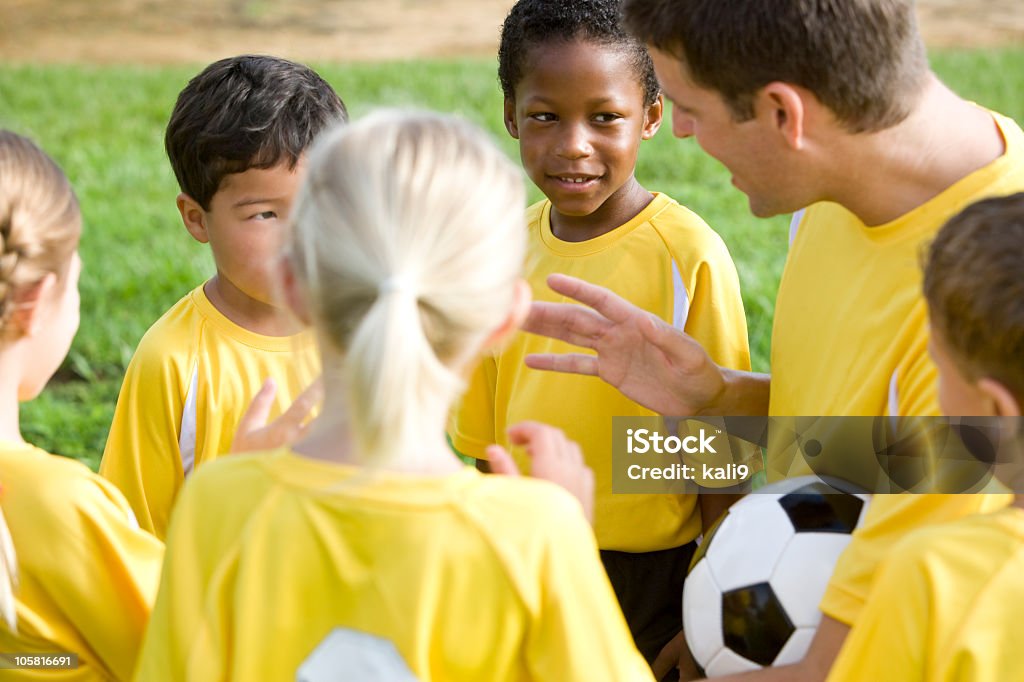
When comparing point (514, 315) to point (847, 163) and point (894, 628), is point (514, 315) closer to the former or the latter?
point (894, 628)

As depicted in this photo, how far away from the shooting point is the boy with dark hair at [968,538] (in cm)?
198

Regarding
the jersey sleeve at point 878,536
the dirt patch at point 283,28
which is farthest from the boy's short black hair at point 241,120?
the dirt patch at point 283,28

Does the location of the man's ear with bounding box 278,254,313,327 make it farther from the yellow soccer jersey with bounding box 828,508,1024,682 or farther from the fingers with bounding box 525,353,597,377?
the yellow soccer jersey with bounding box 828,508,1024,682

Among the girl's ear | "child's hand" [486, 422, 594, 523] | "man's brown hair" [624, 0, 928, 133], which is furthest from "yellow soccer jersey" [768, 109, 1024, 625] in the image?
the girl's ear

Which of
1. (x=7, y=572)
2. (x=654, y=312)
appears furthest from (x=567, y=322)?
(x=7, y=572)

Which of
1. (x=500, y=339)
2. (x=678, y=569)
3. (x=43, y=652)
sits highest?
(x=500, y=339)

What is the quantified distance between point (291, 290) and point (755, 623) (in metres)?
1.25

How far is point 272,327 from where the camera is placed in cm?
337

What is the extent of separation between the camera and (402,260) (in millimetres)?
1925

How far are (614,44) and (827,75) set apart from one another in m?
1.05

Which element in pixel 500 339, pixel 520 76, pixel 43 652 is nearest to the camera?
pixel 500 339

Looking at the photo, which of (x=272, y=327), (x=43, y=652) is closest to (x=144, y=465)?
(x=272, y=327)

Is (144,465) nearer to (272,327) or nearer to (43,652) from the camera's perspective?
(272,327)

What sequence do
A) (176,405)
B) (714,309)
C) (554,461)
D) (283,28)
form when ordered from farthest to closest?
(283,28) < (714,309) < (176,405) < (554,461)
